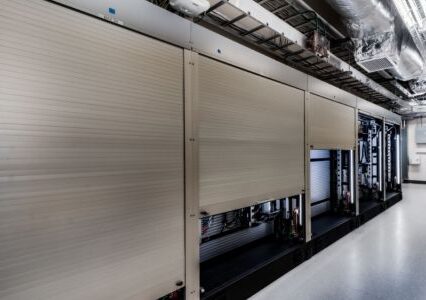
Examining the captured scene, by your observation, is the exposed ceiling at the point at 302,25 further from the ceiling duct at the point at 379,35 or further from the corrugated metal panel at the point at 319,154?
the corrugated metal panel at the point at 319,154

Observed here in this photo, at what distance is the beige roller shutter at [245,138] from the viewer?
86.9 inches

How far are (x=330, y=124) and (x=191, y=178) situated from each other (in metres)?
2.88

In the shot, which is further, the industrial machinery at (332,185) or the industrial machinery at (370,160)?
the industrial machinery at (370,160)

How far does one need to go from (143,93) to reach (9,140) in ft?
2.62

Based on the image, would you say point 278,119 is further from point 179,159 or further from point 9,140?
point 9,140

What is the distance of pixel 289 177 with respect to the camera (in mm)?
3156

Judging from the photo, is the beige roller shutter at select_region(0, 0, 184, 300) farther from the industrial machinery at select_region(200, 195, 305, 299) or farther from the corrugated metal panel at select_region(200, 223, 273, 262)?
the corrugated metal panel at select_region(200, 223, 273, 262)

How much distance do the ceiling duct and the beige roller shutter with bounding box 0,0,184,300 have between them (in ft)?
6.47

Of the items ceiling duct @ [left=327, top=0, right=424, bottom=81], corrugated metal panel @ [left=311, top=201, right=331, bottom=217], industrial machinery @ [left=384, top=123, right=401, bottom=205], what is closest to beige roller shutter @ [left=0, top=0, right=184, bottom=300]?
ceiling duct @ [left=327, top=0, right=424, bottom=81]

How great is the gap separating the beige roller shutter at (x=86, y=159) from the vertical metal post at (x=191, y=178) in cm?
6

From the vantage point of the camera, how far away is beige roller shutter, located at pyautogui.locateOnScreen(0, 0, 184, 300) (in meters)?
1.27

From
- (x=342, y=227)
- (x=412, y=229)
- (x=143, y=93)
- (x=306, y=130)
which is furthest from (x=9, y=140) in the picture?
(x=412, y=229)

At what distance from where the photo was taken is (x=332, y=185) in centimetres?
516

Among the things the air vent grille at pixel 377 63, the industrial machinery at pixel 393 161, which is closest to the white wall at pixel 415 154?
the industrial machinery at pixel 393 161
